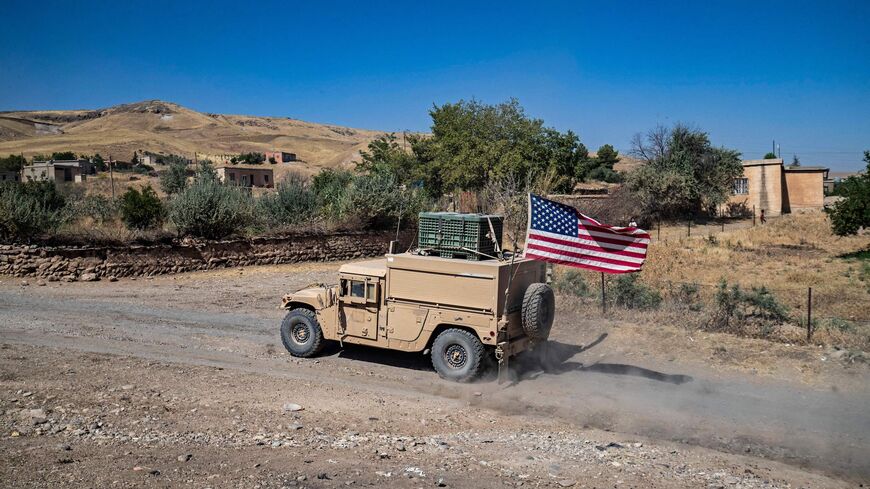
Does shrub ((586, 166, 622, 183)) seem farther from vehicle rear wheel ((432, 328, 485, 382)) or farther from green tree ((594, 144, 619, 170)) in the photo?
vehicle rear wheel ((432, 328, 485, 382))

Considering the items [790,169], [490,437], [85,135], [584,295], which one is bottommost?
[490,437]

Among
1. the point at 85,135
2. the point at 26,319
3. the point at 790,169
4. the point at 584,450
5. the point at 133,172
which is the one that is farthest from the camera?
the point at 85,135

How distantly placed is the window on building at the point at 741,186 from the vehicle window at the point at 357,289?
140 ft

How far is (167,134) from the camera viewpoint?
481 ft

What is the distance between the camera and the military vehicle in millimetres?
10406

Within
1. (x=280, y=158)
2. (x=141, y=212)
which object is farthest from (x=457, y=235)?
(x=280, y=158)

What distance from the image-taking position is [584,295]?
16.5 m

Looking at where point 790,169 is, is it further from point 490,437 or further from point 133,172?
point 133,172

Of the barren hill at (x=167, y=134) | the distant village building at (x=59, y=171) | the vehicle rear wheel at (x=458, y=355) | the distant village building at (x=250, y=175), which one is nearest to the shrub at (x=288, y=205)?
the vehicle rear wheel at (x=458, y=355)

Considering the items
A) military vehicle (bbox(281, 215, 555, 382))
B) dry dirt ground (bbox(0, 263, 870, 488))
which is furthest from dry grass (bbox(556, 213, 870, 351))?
military vehicle (bbox(281, 215, 555, 382))

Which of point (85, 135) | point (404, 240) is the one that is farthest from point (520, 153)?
point (85, 135)

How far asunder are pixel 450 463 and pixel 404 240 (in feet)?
75.5

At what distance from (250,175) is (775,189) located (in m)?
54.3

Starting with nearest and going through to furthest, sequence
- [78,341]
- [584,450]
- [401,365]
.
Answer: [584,450] → [401,365] → [78,341]
